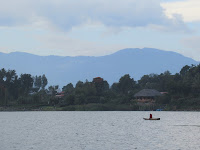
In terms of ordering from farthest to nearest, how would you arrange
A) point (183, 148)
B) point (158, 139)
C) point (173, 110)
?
point (173, 110) < point (158, 139) < point (183, 148)

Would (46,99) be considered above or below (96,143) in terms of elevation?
above

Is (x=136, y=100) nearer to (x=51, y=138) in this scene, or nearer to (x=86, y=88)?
(x=86, y=88)

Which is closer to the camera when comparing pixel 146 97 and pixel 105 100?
pixel 105 100

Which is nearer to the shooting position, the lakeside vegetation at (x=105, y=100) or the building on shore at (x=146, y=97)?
the lakeside vegetation at (x=105, y=100)

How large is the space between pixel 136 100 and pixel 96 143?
4714 inches

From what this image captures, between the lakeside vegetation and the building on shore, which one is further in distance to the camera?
the building on shore

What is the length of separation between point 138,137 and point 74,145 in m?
13.0

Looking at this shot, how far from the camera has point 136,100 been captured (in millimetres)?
173000

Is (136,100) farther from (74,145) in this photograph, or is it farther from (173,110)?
(74,145)

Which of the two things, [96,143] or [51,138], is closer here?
[96,143]

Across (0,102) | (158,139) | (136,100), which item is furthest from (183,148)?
(0,102)

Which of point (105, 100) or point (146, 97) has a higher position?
point (146, 97)

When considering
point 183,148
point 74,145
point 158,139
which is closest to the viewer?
point 183,148

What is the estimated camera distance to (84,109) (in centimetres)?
16588
